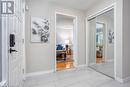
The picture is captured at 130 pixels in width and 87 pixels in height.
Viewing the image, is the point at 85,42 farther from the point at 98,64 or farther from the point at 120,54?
the point at 120,54

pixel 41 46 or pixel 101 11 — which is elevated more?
pixel 101 11

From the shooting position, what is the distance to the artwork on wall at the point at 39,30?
305cm

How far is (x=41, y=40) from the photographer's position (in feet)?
10.3

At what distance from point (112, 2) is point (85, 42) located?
185 cm

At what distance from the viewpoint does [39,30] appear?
313 centimetres

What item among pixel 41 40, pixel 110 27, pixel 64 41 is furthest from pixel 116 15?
pixel 64 41

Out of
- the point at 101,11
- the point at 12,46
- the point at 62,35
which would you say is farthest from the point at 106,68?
the point at 62,35

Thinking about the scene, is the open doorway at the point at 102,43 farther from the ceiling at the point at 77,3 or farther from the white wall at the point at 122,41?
the ceiling at the point at 77,3

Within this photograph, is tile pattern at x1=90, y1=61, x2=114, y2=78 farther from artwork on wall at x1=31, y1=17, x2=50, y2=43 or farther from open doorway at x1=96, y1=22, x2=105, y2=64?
artwork on wall at x1=31, y1=17, x2=50, y2=43

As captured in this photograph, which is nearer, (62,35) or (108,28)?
(108,28)

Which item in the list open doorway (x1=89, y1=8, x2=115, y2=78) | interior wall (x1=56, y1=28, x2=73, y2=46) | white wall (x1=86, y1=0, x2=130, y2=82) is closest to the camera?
white wall (x1=86, y1=0, x2=130, y2=82)

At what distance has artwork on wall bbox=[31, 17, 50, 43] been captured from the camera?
3.05m

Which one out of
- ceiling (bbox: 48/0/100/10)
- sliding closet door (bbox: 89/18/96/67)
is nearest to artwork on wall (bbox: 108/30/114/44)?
sliding closet door (bbox: 89/18/96/67)
